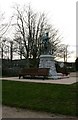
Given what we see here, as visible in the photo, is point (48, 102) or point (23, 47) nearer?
point (48, 102)

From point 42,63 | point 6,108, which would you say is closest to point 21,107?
point 6,108

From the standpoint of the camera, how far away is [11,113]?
8594 mm

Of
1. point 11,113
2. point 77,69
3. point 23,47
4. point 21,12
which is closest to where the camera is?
point 11,113

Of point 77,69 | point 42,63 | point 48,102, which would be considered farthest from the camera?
point 77,69

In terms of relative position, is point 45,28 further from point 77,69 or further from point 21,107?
point 21,107

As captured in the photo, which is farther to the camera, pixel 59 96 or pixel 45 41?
pixel 45 41

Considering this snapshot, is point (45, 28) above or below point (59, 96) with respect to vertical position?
above

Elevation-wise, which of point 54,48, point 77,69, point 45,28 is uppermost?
point 45,28

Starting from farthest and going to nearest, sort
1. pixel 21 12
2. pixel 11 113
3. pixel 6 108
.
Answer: pixel 21 12 → pixel 6 108 → pixel 11 113

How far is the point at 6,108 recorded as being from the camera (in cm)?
944

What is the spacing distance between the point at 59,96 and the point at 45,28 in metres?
39.1

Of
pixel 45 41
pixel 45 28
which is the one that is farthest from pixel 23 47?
pixel 45 41

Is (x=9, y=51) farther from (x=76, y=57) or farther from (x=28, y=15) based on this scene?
(x=76, y=57)

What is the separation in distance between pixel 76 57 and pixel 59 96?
57.2m
